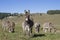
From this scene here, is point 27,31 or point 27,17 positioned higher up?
point 27,17

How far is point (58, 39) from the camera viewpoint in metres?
19.6

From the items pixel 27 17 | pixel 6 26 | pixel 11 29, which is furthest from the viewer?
pixel 6 26

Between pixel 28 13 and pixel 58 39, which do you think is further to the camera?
pixel 28 13

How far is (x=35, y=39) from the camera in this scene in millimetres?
19609

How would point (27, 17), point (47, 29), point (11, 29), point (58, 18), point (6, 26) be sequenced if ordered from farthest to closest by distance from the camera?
point (58, 18)
point (47, 29)
point (6, 26)
point (11, 29)
point (27, 17)

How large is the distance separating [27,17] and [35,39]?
9.20 ft

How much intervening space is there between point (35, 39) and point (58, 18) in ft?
305

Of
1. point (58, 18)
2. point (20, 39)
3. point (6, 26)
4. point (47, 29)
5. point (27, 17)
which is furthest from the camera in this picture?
point (58, 18)

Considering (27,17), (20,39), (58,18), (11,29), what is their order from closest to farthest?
1. (20,39)
2. (27,17)
3. (11,29)
4. (58,18)

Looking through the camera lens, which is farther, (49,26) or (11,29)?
(49,26)

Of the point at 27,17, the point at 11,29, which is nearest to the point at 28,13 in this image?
the point at 27,17

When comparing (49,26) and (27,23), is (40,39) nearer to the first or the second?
(27,23)

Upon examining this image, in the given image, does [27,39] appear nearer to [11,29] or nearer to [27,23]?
[27,23]

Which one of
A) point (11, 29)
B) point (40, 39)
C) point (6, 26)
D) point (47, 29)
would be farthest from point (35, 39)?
point (47, 29)
